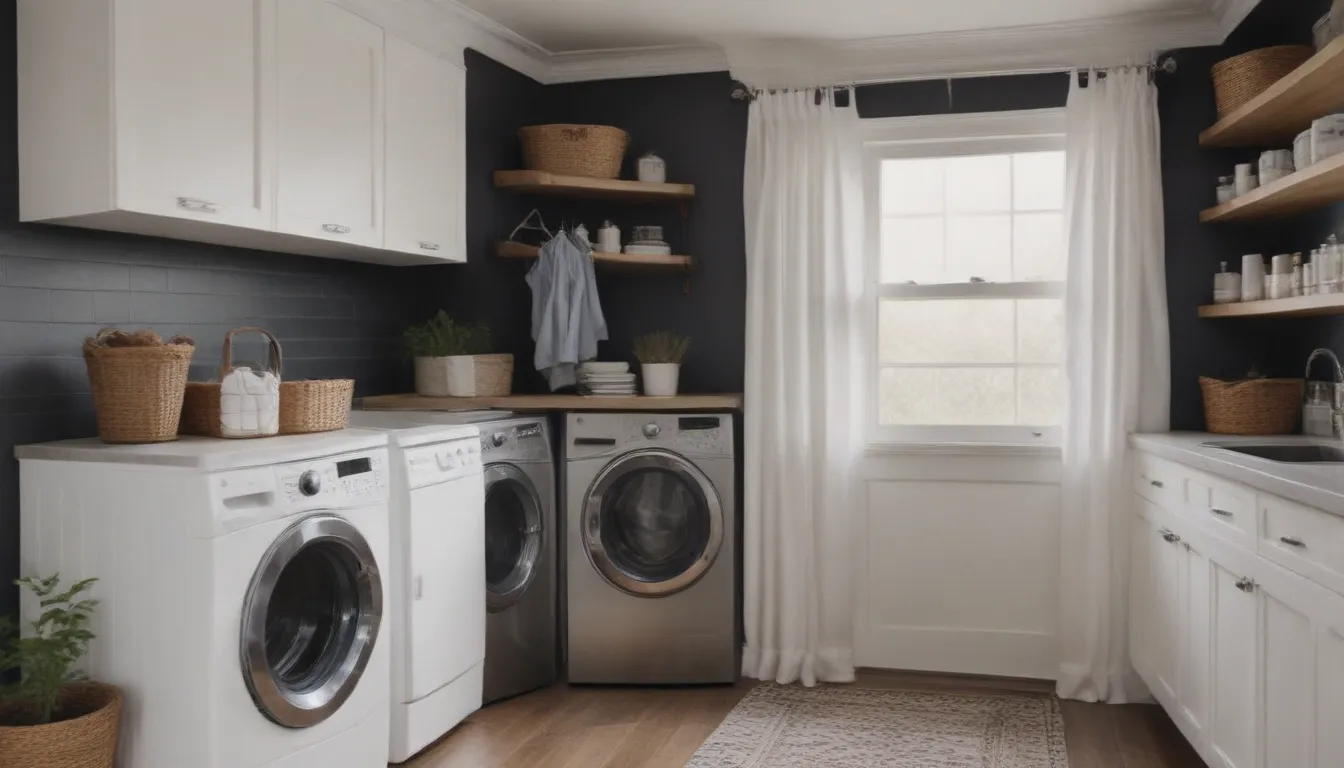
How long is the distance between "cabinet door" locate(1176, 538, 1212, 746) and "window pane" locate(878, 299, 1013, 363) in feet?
4.01

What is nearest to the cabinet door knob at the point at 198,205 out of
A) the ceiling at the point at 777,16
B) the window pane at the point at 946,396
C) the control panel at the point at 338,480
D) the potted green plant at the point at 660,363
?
the control panel at the point at 338,480

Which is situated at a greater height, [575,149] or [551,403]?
[575,149]

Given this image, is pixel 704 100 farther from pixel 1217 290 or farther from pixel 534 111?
pixel 1217 290

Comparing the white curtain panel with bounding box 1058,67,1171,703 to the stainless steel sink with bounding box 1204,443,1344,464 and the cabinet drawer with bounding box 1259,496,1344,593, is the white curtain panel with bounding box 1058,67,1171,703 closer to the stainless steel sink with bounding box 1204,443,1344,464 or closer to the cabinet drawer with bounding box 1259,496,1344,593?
the stainless steel sink with bounding box 1204,443,1344,464

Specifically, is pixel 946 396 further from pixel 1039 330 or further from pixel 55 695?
pixel 55 695

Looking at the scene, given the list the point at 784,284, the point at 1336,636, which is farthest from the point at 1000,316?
the point at 1336,636

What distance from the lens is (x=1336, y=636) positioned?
2.02 m

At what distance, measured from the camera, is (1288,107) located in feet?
10.6

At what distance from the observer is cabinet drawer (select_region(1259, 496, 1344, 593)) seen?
2027 millimetres

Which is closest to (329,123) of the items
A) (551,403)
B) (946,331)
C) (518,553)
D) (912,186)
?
(551,403)

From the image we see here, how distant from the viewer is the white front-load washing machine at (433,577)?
3.11 meters

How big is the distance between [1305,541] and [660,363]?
234 cm

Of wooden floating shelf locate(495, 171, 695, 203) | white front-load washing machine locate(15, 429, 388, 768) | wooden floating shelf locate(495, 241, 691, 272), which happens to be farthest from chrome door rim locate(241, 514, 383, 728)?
wooden floating shelf locate(495, 171, 695, 203)

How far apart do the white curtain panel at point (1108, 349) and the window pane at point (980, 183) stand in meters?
0.27
